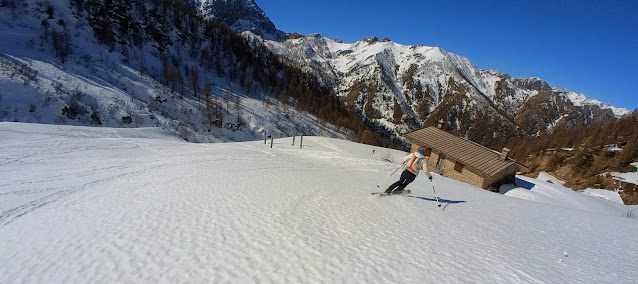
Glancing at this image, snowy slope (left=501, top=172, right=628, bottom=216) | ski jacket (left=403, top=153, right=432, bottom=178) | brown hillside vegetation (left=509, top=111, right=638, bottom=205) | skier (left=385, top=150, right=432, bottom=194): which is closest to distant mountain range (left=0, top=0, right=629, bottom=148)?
brown hillside vegetation (left=509, top=111, right=638, bottom=205)

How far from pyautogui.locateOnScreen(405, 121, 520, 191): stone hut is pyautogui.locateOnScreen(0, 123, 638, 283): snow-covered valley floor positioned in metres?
19.5

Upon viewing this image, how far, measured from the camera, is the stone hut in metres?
30.0

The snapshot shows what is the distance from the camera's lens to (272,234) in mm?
6180

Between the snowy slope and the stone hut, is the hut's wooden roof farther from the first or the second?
the snowy slope

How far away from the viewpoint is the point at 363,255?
5.47m

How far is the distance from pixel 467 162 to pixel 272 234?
30.9 metres

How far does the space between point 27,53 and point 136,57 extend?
85.8 feet

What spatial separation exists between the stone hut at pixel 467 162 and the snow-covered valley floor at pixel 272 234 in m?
19.5

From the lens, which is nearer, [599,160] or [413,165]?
[413,165]

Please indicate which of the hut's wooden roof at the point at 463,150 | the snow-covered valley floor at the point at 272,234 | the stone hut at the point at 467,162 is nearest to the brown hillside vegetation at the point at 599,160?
the stone hut at the point at 467,162

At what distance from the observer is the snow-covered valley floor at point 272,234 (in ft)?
15.7

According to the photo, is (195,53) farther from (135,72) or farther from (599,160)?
(599,160)

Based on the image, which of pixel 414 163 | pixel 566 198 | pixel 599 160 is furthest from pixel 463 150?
pixel 599 160

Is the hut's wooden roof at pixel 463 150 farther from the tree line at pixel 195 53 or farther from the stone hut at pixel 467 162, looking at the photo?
the tree line at pixel 195 53
